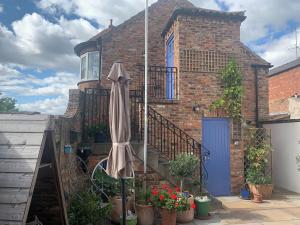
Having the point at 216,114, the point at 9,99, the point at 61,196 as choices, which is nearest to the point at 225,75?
the point at 216,114

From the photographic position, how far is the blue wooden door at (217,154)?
8.96 m

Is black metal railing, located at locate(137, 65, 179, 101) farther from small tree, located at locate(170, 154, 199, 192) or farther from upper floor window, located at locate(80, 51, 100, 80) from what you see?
small tree, located at locate(170, 154, 199, 192)

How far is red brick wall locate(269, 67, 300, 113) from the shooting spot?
1806cm

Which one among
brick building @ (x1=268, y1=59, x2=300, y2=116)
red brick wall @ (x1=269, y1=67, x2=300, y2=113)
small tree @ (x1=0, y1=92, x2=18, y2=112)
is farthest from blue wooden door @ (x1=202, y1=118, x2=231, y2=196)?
small tree @ (x1=0, y1=92, x2=18, y2=112)

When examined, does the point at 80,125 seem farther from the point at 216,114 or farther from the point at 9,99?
the point at 9,99

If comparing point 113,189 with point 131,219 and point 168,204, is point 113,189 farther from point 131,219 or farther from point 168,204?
point 168,204

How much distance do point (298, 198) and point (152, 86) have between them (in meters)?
6.45

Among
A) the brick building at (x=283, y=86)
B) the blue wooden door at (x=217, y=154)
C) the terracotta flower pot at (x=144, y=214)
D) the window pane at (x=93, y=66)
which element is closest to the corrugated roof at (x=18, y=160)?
the terracotta flower pot at (x=144, y=214)

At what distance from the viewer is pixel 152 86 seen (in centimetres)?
1124

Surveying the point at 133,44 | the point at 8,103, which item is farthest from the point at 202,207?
the point at 8,103

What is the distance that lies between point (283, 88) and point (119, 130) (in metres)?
17.5

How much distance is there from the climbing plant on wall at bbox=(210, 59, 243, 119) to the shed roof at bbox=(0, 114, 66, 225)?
6.84 m

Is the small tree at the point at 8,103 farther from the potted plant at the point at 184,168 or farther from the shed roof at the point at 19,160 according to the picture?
the shed roof at the point at 19,160

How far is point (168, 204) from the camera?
5.80 m
